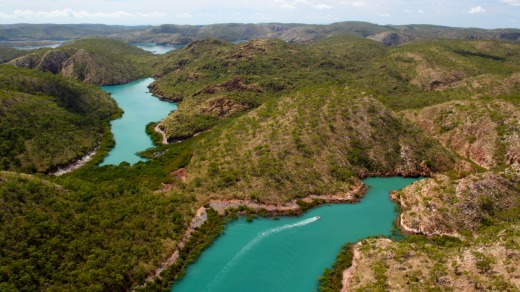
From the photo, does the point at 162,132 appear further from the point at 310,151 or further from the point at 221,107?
the point at 310,151

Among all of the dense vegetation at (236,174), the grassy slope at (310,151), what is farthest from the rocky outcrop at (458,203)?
the grassy slope at (310,151)

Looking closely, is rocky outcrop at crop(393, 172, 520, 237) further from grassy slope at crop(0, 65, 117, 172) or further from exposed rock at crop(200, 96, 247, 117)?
grassy slope at crop(0, 65, 117, 172)

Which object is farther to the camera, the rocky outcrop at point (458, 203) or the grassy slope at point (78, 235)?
the rocky outcrop at point (458, 203)

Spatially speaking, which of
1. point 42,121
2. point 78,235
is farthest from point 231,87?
point 78,235

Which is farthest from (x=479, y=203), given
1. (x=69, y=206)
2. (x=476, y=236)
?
(x=69, y=206)

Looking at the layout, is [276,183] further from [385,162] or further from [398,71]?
[398,71]

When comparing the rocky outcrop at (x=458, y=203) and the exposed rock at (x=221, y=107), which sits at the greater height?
the exposed rock at (x=221, y=107)

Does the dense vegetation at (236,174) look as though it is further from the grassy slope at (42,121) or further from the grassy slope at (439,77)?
the grassy slope at (439,77)
